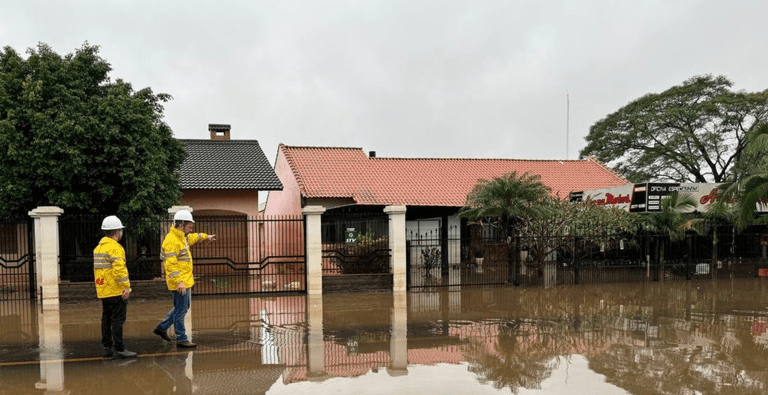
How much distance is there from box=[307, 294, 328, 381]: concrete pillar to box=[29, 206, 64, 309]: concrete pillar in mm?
5213

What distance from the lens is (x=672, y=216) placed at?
56.6 ft

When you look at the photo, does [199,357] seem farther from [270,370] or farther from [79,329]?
[79,329]

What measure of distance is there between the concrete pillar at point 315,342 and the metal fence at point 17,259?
20.4ft

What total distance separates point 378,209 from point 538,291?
9268 millimetres

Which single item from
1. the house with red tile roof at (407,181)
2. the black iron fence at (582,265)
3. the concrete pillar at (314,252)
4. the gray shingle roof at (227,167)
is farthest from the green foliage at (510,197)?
the gray shingle roof at (227,167)

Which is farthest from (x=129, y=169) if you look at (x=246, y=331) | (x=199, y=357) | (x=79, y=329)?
(x=199, y=357)

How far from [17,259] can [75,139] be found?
3398mm

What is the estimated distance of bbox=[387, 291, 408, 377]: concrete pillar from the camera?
21.8 ft

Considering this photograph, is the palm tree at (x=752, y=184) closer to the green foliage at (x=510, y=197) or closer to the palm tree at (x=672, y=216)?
the palm tree at (x=672, y=216)

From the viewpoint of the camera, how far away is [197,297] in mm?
12523

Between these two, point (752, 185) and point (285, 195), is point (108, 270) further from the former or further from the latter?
point (285, 195)

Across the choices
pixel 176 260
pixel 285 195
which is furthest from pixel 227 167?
pixel 176 260

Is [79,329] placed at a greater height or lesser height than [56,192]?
lesser

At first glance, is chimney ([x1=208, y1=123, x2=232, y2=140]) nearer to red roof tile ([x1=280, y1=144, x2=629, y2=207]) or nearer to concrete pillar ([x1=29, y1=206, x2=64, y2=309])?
red roof tile ([x1=280, y1=144, x2=629, y2=207])
